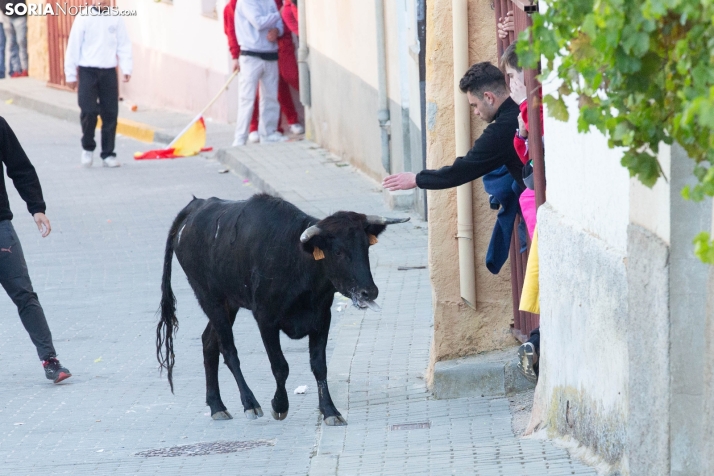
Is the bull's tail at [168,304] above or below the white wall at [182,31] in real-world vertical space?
below

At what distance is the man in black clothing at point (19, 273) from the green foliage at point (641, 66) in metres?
5.56

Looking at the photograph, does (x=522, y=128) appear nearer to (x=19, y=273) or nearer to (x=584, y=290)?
(x=584, y=290)

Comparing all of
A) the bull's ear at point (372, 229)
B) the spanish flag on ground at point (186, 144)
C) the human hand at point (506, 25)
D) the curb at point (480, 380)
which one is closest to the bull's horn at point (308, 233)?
the bull's ear at point (372, 229)

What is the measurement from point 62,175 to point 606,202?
1327 centimetres

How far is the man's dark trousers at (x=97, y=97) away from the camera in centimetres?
1702

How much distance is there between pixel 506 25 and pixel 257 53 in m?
11.0

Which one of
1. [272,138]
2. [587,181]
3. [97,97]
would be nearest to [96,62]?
[97,97]

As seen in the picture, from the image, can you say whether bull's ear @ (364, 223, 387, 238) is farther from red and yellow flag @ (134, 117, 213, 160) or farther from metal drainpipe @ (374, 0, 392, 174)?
red and yellow flag @ (134, 117, 213, 160)

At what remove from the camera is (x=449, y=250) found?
742 cm

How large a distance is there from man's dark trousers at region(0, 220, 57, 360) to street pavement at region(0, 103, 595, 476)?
0.33 meters

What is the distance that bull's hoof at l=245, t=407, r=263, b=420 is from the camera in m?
7.10

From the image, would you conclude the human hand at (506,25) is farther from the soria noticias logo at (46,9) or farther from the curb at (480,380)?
the soria noticias logo at (46,9)

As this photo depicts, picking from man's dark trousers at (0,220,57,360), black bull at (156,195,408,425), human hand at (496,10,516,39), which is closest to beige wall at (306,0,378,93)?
man's dark trousers at (0,220,57,360)

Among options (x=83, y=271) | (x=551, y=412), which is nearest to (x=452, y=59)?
(x=551, y=412)
